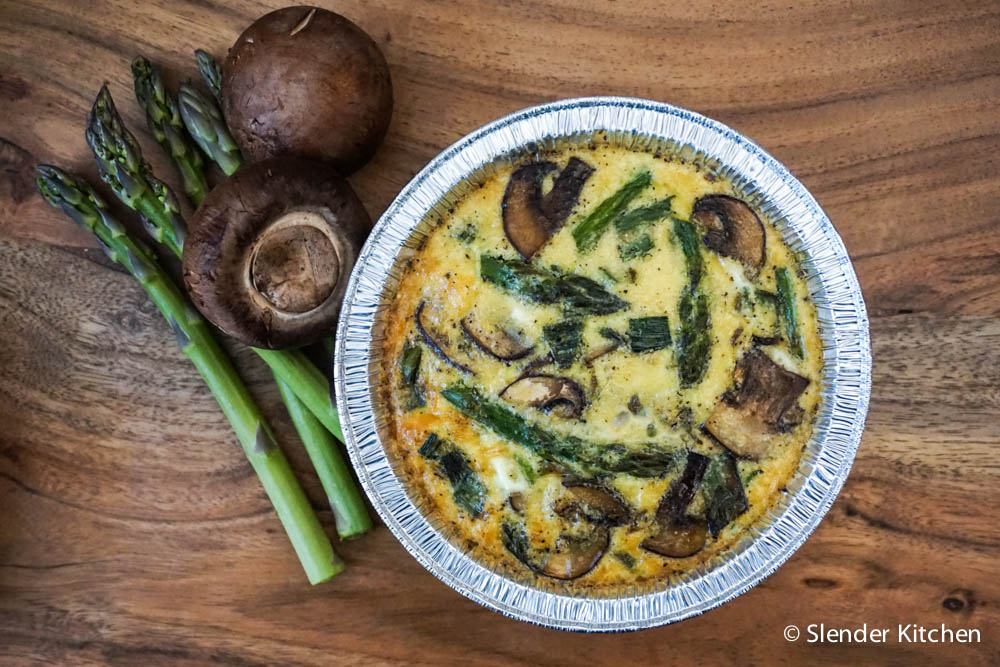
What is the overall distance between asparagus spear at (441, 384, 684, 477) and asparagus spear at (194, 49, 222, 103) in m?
1.32

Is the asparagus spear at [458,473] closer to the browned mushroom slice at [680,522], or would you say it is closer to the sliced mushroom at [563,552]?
the sliced mushroom at [563,552]

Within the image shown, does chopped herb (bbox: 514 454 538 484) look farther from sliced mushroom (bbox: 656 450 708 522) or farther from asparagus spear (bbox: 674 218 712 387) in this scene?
asparagus spear (bbox: 674 218 712 387)

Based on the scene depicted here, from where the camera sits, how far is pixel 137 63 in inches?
93.4

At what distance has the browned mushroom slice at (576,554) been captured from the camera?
2.12m

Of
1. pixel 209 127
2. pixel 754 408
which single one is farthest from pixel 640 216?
pixel 209 127

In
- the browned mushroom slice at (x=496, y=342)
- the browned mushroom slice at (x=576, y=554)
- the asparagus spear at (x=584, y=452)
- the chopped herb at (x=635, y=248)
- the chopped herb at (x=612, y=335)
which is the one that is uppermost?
the chopped herb at (x=635, y=248)

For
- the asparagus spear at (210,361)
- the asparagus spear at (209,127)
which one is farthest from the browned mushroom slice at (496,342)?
the asparagus spear at (209,127)

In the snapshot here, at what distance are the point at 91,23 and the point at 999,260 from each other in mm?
2919

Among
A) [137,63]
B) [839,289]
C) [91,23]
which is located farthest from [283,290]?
[839,289]

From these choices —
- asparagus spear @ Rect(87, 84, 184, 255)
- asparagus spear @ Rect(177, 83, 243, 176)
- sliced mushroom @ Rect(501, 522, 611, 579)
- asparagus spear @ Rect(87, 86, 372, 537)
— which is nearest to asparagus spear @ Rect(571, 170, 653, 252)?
sliced mushroom @ Rect(501, 522, 611, 579)

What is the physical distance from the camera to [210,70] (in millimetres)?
2420

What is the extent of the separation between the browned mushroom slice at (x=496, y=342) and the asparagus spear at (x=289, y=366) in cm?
56

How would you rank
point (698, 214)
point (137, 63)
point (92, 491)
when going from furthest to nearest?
point (92, 491) → point (137, 63) → point (698, 214)

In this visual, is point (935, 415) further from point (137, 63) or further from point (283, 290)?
point (137, 63)
